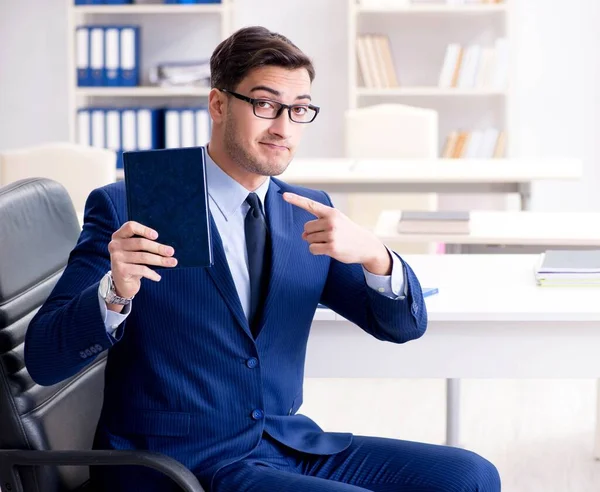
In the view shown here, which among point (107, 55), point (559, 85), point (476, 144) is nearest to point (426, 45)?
point (476, 144)

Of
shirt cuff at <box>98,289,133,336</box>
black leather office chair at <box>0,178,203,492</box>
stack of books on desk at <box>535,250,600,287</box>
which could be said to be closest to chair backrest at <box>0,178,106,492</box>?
black leather office chair at <box>0,178,203,492</box>

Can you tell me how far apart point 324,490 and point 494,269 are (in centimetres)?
109

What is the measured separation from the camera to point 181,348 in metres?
1.56

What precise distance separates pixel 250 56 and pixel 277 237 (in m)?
0.29

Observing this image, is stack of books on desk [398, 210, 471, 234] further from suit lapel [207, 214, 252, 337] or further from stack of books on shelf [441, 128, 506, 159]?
stack of books on shelf [441, 128, 506, 159]

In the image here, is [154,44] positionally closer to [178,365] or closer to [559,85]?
[559,85]

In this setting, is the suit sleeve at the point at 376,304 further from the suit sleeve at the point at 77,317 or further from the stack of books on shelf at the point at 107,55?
the stack of books on shelf at the point at 107,55

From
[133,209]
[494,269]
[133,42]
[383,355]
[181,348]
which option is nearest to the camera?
[133,209]

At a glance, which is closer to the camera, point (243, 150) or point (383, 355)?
point (243, 150)

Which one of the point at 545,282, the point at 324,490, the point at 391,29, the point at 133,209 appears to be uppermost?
→ the point at 391,29

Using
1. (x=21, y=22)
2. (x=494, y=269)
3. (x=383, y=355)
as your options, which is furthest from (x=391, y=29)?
(x=383, y=355)

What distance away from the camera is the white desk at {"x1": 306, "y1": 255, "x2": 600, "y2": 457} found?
1983mm

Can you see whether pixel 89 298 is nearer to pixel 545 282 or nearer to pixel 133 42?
pixel 545 282

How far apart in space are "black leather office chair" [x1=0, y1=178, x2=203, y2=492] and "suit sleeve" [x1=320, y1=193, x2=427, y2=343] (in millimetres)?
404
